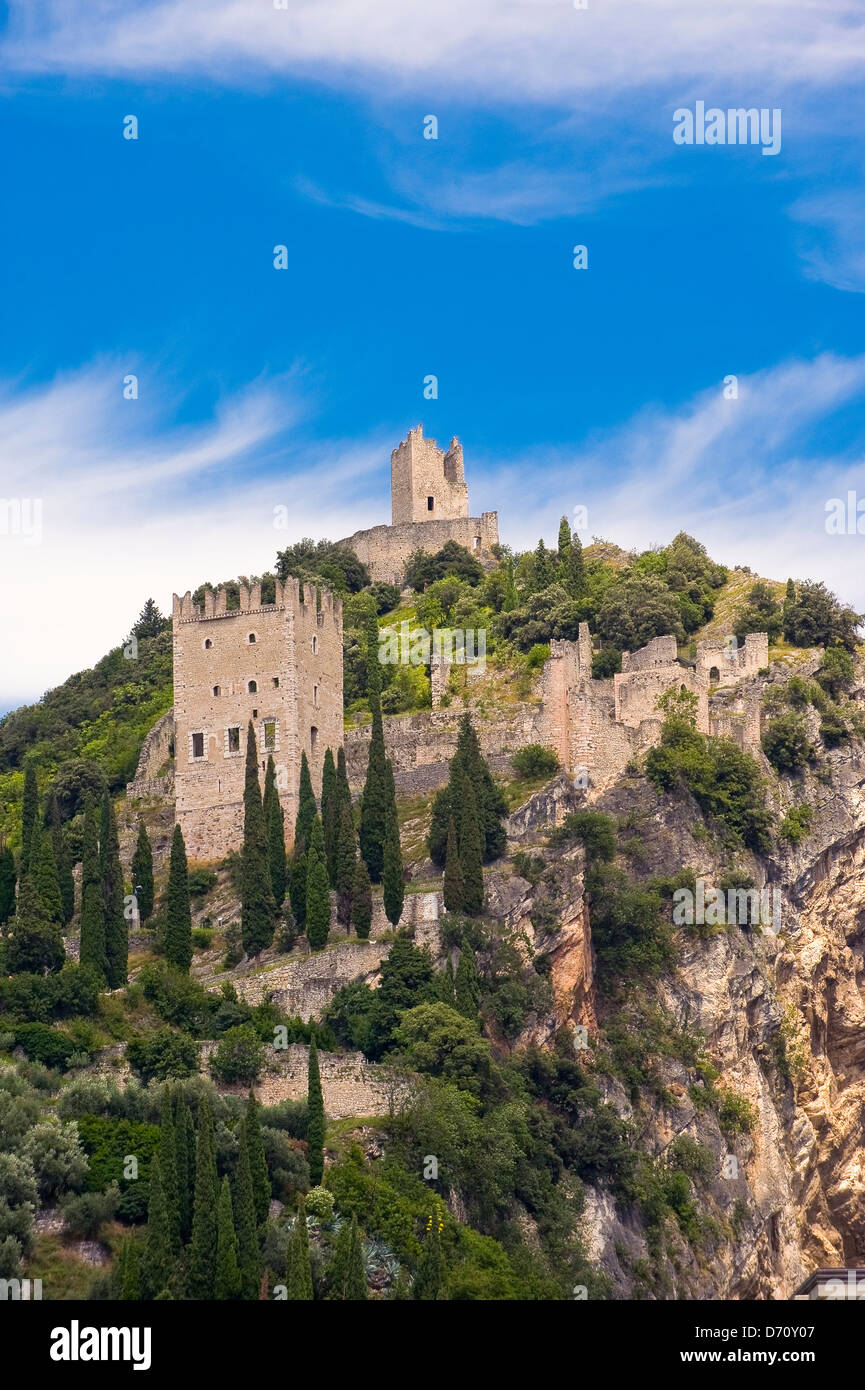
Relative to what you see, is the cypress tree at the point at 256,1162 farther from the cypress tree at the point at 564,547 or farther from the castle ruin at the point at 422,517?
the castle ruin at the point at 422,517

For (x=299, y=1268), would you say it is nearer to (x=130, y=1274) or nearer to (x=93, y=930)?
(x=130, y=1274)

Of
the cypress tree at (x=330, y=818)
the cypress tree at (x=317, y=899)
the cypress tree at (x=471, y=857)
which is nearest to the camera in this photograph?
the cypress tree at (x=317, y=899)

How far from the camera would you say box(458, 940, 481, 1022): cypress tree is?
5875 cm

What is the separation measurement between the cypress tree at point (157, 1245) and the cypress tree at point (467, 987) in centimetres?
1260

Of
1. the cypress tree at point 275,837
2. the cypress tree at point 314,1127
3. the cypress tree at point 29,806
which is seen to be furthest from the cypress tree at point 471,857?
the cypress tree at point 29,806

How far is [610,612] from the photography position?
7925 centimetres

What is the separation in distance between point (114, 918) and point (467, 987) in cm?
876

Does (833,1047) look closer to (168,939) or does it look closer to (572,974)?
(572,974)

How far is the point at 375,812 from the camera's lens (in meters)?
66.5

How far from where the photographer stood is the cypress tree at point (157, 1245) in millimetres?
46125

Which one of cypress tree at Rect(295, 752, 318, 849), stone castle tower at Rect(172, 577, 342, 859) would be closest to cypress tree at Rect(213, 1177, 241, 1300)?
cypress tree at Rect(295, 752, 318, 849)

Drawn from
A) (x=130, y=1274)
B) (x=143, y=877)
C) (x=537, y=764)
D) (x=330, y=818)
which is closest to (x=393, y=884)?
(x=330, y=818)
